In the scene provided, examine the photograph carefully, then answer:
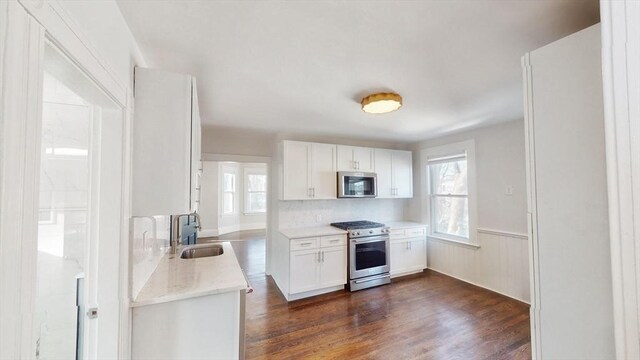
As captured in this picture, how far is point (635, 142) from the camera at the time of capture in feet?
0.99

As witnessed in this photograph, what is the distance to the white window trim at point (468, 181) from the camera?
3.63 m

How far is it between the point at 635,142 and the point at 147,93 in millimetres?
1829

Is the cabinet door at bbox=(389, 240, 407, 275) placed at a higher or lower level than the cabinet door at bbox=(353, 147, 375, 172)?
lower

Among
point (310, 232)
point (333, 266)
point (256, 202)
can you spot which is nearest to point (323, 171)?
point (310, 232)

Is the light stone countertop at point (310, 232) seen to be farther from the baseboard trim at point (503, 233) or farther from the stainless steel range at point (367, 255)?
the baseboard trim at point (503, 233)

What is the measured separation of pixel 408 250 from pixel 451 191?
46.3 inches

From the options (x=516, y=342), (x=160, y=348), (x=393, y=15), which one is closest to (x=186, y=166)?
(x=160, y=348)

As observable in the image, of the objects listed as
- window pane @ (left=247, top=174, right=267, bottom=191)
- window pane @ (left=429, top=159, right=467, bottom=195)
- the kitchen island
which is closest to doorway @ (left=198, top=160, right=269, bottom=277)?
window pane @ (left=247, top=174, right=267, bottom=191)

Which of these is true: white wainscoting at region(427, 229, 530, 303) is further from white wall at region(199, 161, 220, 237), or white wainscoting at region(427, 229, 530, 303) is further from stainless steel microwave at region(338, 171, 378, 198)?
white wall at region(199, 161, 220, 237)

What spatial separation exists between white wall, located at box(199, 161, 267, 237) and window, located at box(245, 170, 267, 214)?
0.42ft

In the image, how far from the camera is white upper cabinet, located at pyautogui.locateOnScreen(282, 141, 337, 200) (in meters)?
3.52

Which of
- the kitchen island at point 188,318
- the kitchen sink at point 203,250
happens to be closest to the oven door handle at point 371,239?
the kitchen sink at point 203,250

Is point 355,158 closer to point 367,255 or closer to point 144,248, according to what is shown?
point 367,255

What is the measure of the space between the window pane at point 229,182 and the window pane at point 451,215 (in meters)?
5.68
